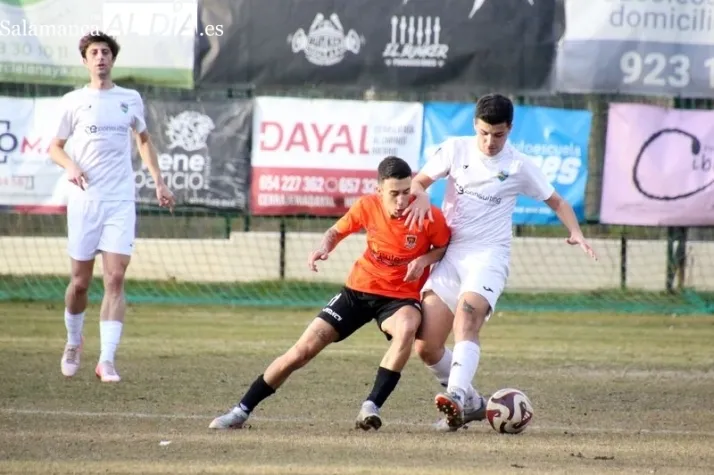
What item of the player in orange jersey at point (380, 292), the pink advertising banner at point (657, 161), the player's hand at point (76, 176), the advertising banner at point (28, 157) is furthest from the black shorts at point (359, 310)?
the pink advertising banner at point (657, 161)

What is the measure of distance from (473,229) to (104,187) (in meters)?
2.84

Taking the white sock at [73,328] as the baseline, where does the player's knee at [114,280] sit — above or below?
above

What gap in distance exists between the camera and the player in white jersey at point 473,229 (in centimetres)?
726

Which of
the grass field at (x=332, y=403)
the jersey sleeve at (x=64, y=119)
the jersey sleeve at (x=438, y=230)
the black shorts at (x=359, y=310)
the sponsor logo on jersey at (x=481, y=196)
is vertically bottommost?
the grass field at (x=332, y=403)

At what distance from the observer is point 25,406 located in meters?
8.01

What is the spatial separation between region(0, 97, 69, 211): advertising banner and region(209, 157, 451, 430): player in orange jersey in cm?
769

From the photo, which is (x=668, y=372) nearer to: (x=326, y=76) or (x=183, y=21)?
(x=326, y=76)

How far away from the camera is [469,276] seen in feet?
24.1

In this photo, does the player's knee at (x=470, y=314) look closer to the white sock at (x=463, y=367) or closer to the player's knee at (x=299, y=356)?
the white sock at (x=463, y=367)

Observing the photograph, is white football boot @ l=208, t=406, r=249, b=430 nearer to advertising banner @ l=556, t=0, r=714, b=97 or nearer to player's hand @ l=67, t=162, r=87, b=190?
player's hand @ l=67, t=162, r=87, b=190

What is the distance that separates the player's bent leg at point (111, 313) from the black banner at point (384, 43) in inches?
234

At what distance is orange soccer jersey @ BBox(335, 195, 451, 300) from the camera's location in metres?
7.35

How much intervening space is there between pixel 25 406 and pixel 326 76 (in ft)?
24.3

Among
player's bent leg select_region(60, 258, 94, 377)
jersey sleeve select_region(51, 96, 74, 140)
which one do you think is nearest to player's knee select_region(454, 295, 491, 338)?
player's bent leg select_region(60, 258, 94, 377)
